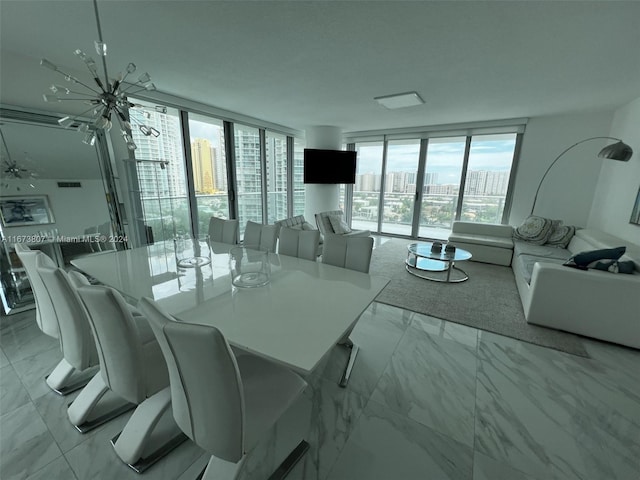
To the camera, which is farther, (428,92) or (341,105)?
(341,105)

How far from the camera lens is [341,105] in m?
3.92

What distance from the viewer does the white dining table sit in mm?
1116

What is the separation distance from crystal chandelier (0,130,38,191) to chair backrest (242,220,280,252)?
2206 mm

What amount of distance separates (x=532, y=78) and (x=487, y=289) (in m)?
2.41

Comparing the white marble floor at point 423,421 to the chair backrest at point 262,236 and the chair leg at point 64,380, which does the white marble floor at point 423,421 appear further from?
the chair backrest at point 262,236

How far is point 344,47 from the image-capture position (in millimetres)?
2188

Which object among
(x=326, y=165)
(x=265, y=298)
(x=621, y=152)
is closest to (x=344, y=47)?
(x=265, y=298)

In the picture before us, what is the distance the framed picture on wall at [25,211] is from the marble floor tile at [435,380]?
3615 mm

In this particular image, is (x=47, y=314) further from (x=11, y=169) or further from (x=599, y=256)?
(x=599, y=256)

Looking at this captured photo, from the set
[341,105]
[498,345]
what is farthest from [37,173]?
[498,345]

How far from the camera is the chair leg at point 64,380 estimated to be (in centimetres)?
173

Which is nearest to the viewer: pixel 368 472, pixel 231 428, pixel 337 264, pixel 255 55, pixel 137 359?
pixel 231 428

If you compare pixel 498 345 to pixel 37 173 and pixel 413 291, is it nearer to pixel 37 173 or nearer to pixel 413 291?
pixel 413 291

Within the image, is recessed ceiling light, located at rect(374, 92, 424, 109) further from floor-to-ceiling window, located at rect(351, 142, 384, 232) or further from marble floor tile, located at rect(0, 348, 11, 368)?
marble floor tile, located at rect(0, 348, 11, 368)
